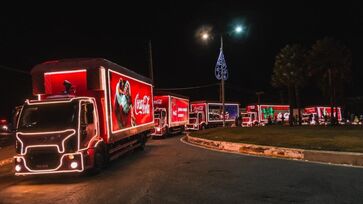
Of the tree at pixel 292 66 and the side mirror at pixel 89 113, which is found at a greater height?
the tree at pixel 292 66

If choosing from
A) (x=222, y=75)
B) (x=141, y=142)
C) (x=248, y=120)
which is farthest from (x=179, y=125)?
(x=248, y=120)

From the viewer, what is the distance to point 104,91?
41.0ft

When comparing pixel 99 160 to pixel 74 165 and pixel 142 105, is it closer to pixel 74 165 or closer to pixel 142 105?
pixel 74 165

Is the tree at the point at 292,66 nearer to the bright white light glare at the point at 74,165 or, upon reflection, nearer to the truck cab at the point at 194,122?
the truck cab at the point at 194,122

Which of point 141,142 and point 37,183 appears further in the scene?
point 141,142

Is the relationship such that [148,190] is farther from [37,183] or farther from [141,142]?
[141,142]

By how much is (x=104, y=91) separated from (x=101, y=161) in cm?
216

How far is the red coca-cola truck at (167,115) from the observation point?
28017 millimetres

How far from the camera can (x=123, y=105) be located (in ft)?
48.4

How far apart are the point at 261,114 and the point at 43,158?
149 feet

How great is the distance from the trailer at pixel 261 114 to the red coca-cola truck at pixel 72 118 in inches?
1397

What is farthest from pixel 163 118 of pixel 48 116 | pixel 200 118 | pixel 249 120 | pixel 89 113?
pixel 249 120

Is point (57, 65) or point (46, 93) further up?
point (57, 65)

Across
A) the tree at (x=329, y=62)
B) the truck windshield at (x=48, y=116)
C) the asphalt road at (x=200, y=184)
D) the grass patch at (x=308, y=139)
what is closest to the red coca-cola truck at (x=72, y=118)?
the truck windshield at (x=48, y=116)
